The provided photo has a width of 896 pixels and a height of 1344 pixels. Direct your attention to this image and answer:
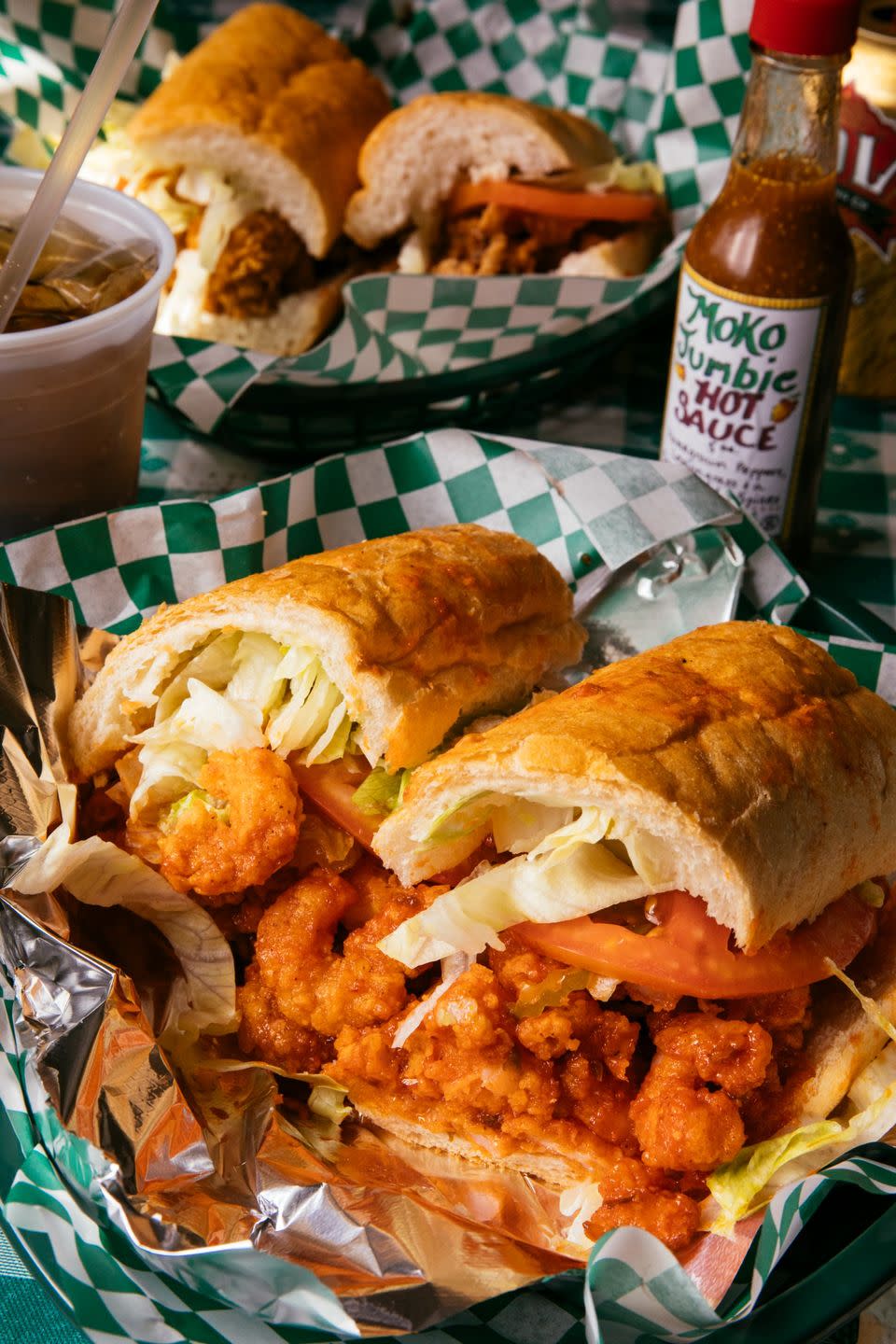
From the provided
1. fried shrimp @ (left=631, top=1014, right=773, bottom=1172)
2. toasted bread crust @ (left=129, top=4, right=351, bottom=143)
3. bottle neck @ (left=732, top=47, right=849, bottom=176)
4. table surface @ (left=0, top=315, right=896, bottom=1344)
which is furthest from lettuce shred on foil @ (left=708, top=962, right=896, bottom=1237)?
toasted bread crust @ (left=129, top=4, right=351, bottom=143)

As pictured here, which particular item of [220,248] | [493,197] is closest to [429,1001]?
[220,248]

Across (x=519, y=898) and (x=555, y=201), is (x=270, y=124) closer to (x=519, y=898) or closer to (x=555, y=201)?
(x=555, y=201)

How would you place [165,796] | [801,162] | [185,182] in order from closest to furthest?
[165,796] < [801,162] < [185,182]

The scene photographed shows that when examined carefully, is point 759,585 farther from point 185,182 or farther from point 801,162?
point 185,182

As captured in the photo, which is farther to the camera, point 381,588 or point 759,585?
point 759,585

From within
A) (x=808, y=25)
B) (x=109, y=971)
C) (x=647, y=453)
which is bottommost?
(x=647, y=453)

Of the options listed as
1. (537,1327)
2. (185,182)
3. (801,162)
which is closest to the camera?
(537,1327)

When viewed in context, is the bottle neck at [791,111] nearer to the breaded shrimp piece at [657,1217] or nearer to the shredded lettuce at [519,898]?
the shredded lettuce at [519,898]

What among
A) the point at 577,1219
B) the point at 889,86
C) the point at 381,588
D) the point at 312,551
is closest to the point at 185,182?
the point at 312,551

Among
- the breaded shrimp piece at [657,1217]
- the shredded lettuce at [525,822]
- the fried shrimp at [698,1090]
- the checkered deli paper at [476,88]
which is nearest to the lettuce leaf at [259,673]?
the shredded lettuce at [525,822]
